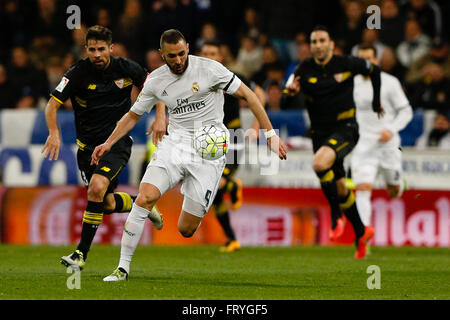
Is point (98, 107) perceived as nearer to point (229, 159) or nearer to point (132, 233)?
point (132, 233)

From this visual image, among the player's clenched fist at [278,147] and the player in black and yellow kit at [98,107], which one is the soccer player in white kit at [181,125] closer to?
the player's clenched fist at [278,147]

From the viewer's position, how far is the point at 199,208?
857 centimetres

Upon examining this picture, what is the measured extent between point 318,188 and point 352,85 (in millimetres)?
3148

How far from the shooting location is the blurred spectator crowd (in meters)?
15.3

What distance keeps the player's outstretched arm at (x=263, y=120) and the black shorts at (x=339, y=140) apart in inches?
102

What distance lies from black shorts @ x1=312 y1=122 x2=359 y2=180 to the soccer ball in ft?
7.89

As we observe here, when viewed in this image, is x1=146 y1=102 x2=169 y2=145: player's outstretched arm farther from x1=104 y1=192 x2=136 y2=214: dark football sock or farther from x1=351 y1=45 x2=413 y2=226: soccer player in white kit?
x1=351 y1=45 x2=413 y2=226: soccer player in white kit

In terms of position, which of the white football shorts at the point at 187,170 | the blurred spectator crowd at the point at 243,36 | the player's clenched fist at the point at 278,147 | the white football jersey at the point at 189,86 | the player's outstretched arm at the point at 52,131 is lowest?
the white football shorts at the point at 187,170

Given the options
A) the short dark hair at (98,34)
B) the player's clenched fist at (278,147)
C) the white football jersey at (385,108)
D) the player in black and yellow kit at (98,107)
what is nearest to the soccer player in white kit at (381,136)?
the white football jersey at (385,108)

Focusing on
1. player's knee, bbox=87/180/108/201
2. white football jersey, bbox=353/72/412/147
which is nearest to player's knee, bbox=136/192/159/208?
player's knee, bbox=87/180/108/201

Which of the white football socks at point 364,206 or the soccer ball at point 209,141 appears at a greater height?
the soccer ball at point 209,141

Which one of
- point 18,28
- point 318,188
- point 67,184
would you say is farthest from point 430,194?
point 18,28

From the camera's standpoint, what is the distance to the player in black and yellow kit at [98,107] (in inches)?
352
